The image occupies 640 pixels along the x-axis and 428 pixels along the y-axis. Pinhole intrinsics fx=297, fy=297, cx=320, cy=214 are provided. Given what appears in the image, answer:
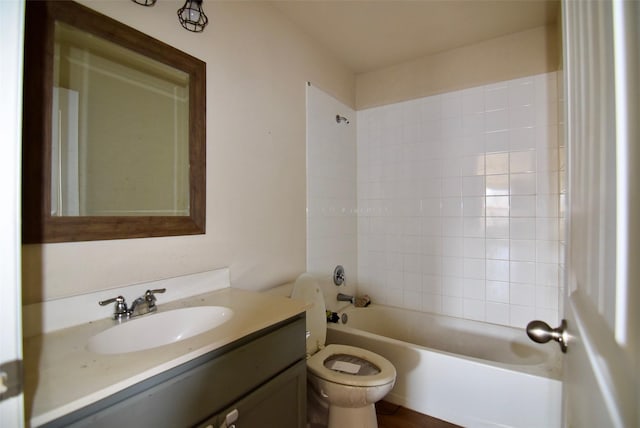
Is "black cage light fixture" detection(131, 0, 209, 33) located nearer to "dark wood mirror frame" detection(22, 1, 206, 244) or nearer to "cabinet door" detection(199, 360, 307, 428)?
"dark wood mirror frame" detection(22, 1, 206, 244)

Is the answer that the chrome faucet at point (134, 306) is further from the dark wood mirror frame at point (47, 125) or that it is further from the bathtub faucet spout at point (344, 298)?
the bathtub faucet spout at point (344, 298)

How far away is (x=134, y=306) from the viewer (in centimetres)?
109

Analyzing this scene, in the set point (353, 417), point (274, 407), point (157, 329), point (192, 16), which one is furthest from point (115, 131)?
point (353, 417)

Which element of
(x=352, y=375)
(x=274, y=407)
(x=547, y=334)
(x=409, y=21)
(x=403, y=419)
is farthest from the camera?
(x=409, y=21)

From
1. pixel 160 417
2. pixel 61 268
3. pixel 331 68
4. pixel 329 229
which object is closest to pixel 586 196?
pixel 160 417

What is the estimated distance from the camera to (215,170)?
4.76 ft

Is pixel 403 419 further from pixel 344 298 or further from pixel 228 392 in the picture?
pixel 228 392

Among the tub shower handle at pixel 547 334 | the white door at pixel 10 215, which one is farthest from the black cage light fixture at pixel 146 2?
the tub shower handle at pixel 547 334

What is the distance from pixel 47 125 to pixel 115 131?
0.68 feet

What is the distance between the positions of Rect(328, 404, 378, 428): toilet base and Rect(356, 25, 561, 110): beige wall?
2.26m

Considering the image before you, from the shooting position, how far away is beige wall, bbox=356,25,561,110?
2.03 meters

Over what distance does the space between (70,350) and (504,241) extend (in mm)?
2424

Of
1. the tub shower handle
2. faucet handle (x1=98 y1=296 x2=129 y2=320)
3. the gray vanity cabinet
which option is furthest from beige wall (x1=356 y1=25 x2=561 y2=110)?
faucet handle (x1=98 y1=296 x2=129 y2=320)

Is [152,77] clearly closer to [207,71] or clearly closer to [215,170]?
[207,71]
